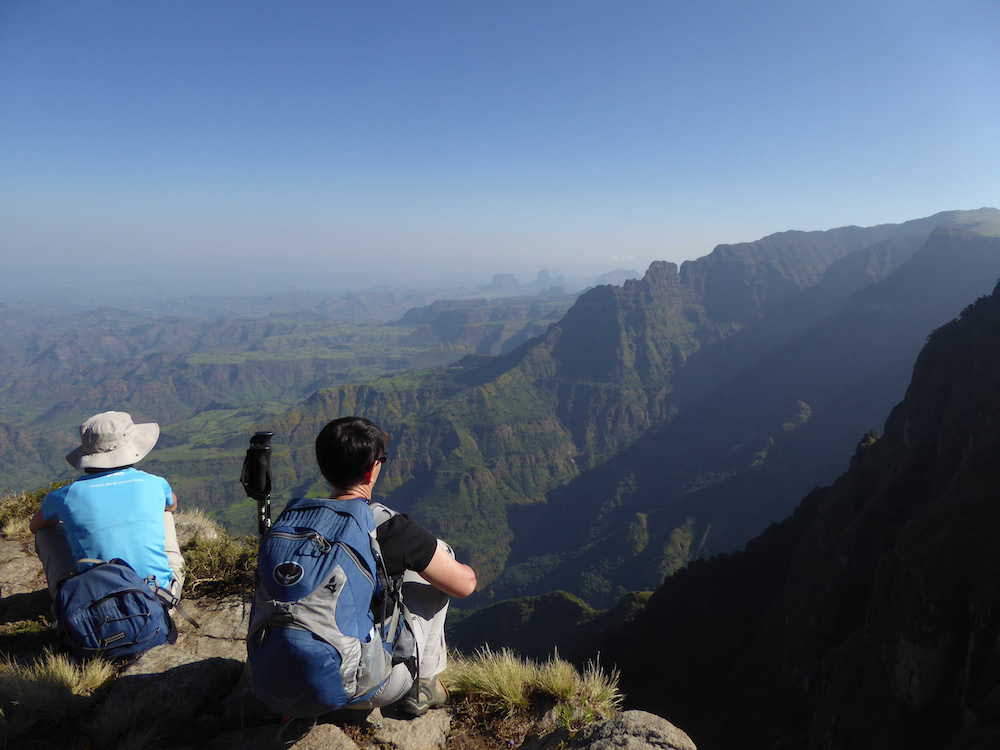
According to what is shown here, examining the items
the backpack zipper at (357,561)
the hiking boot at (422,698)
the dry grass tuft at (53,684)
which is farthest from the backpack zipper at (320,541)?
the dry grass tuft at (53,684)

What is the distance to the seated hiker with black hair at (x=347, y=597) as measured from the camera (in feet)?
10.4

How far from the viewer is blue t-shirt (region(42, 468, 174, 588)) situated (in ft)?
16.7

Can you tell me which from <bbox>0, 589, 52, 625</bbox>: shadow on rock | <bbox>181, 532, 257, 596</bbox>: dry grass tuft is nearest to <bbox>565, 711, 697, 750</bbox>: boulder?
<bbox>181, 532, 257, 596</bbox>: dry grass tuft

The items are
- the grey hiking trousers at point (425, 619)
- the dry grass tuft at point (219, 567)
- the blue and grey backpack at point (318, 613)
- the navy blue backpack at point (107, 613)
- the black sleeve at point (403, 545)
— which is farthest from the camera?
the dry grass tuft at point (219, 567)

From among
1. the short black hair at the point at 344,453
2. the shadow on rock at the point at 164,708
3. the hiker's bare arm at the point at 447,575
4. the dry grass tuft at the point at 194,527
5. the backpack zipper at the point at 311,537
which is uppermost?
the short black hair at the point at 344,453

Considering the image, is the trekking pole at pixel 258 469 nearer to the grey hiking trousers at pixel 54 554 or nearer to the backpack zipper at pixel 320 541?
the backpack zipper at pixel 320 541

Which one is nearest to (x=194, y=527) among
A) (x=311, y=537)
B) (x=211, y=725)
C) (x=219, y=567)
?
(x=219, y=567)

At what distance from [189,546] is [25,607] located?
2033mm

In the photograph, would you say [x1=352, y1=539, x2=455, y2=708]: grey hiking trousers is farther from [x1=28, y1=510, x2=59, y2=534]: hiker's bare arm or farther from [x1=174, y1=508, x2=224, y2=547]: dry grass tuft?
[x1=174, y1=508, x2=224, y2=547]: dry grass tuft

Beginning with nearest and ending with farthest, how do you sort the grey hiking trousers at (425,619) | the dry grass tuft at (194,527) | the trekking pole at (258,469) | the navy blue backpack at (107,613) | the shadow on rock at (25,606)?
the grey hiking trousers at (425,619), the navy blue backpack at (107,613), the trekking pole at (258,469), the shadow on rock at (25,606), the dry grass tuft at (194,527)

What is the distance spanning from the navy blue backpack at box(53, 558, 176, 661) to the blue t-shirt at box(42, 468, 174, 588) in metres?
0.19

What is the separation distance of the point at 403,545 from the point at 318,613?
834mm

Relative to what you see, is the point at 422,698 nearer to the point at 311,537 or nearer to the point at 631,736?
the point at 631,736

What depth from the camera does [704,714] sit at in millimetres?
45562
